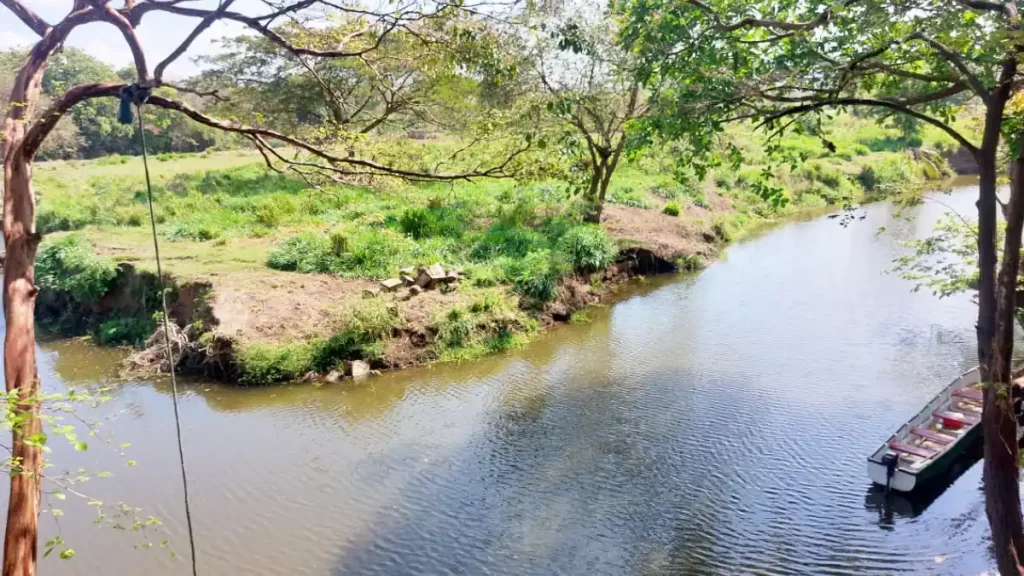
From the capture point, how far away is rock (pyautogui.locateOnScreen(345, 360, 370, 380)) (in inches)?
505

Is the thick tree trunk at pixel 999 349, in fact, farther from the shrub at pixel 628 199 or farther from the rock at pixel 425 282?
the shrub at pixel 628 199

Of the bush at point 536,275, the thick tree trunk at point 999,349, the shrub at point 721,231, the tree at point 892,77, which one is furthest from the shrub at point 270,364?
the shrub at point 721,231

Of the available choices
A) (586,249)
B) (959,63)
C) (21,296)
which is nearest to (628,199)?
(586,249)

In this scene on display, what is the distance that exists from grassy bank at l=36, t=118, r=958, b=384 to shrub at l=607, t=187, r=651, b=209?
6 cm

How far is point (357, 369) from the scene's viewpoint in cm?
1284

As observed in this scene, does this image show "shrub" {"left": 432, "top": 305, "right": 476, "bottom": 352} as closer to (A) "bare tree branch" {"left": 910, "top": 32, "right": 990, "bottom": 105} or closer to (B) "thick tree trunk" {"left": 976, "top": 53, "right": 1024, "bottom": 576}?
(B) "thick tree trunk" {"left": 976, "top": 53, "right": 1024, "bottom": 576}

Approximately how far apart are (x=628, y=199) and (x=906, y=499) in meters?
16.7

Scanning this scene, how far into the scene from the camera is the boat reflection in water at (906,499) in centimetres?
856

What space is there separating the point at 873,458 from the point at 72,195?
24.8 m

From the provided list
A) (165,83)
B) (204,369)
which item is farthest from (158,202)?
(165,83)

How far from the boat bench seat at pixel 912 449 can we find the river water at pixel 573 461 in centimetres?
57

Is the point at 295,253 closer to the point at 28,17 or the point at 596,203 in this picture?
the point at 596,203

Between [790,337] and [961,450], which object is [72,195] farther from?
[961,450]

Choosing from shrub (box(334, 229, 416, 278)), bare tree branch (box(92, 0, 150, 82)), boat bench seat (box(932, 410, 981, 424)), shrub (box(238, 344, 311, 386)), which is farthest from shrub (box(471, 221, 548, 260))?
bare tree branch (box(92, 0, 150, 82))
